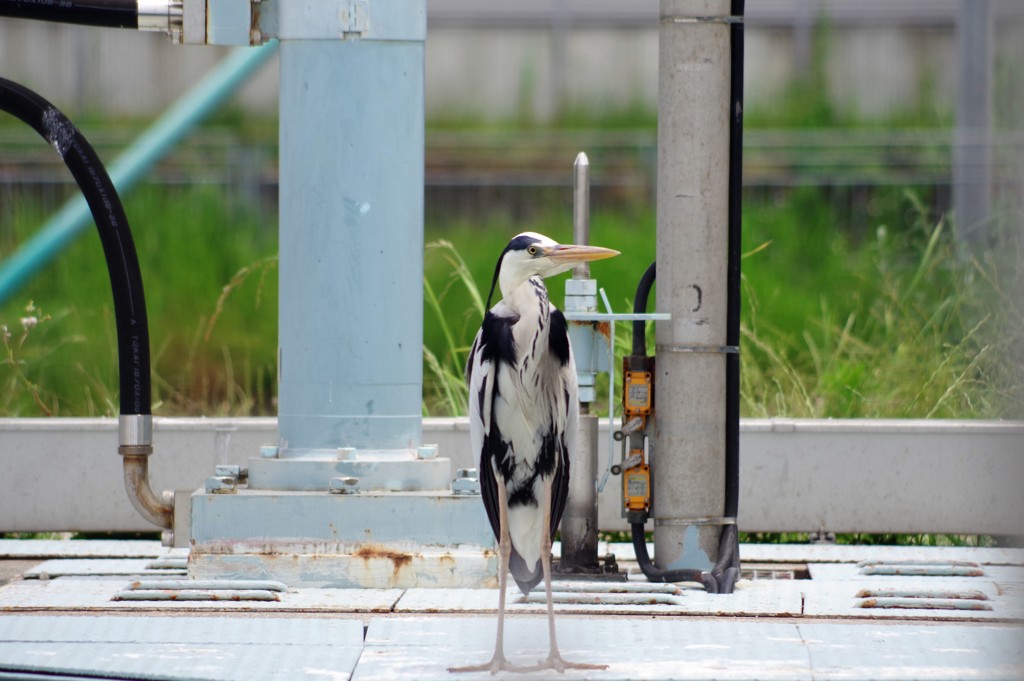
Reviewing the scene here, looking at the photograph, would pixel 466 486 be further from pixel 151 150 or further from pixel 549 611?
pixel 151 150

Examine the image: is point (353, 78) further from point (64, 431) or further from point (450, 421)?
point (64, 431)

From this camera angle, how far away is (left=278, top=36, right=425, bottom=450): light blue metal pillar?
6020 mm

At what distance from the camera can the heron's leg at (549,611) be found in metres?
4.73

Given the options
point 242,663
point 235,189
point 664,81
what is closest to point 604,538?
point 664,81

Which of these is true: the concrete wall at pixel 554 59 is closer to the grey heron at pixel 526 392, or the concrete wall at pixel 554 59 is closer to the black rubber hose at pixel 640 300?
the black rubber hose at pixel 640 300

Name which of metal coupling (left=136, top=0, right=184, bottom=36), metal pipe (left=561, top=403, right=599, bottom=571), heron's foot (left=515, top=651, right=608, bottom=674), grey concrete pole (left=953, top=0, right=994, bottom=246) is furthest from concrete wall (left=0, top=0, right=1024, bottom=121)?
heron's foot (left=515, top=651, right=608, bottom=674)

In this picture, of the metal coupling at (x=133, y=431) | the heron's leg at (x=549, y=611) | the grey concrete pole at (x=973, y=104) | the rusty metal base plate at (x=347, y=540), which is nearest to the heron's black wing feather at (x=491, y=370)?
the heron's leg at (x=549, y=611)

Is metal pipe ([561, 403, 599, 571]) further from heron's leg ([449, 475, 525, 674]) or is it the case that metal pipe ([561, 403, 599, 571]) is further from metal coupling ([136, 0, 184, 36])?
metal coupling ([136, 0, 184, 36])

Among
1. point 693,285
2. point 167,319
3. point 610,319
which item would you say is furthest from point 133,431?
point 167,319

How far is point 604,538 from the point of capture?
24.4 ft

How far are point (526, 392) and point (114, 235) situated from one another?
6.46ft

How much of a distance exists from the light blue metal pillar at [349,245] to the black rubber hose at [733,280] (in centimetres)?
130

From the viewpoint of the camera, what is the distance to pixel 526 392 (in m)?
5.04

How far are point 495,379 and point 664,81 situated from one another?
68.0 inches
